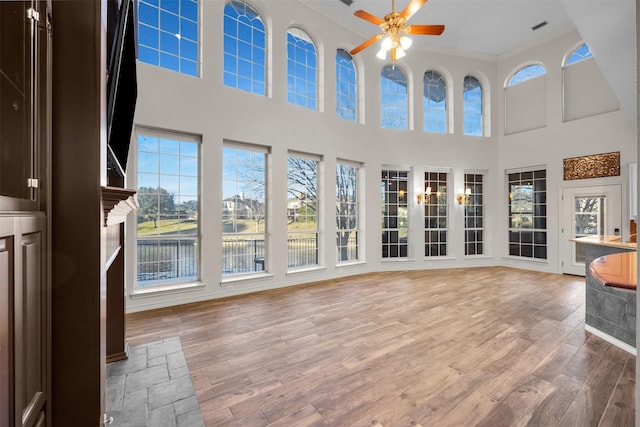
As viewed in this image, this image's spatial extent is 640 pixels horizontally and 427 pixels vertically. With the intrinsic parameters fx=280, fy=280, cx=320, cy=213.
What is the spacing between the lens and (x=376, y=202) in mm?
6293

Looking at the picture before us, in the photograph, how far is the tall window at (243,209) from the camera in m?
4.58

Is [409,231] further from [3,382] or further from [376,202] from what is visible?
[3,382]

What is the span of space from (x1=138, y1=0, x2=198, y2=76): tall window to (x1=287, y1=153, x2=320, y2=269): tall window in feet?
7.24

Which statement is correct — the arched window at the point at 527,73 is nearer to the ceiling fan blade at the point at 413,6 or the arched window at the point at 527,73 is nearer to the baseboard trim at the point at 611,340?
the ceiling fan blade at the point at 413,6

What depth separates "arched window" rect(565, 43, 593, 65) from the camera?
598 centimetres

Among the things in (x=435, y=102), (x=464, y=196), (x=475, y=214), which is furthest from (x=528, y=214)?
(x=435, y=102)

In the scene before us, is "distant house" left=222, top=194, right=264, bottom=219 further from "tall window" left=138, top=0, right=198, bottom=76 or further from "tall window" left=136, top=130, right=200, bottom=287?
"tall window" left=138, top=0, right=198, bottom=76

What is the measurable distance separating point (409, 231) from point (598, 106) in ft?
15.1

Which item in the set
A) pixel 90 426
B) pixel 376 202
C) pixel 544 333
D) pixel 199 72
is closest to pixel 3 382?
pixel 90 426

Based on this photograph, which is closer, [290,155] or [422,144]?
[290,155]

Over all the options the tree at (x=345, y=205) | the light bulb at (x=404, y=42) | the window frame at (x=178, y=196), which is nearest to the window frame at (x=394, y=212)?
the tree at (x=345, y=205)

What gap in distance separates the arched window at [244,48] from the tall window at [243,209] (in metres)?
1.11

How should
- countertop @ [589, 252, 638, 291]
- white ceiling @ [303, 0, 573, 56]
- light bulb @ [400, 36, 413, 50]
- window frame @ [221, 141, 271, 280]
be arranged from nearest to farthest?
countertop @ [589, 252, 638, 291]
light bulb @ [400, 36, 413, 50]
window frame @ [221, 141, 271, 280]
white ceiling @ [303, 0, 573, 56]

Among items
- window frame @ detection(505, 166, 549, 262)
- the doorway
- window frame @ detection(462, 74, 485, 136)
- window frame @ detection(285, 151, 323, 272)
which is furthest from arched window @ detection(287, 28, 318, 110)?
the doorway
